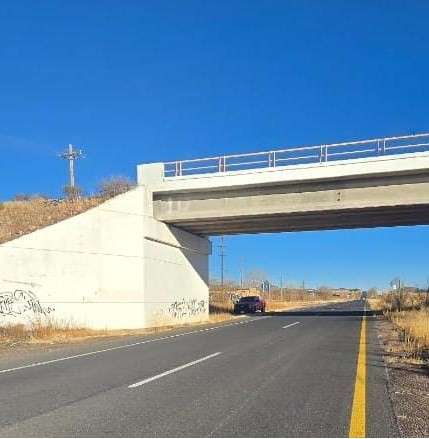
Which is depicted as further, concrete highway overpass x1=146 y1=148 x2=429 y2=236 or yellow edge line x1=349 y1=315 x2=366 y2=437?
concrete highway overpass x1=146 y1=148 x2=429 y2=236

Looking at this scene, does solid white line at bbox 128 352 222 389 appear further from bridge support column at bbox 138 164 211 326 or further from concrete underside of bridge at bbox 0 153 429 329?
bridge support column at bbox 138 164 211 326

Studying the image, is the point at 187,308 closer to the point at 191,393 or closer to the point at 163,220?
the point at 163,220

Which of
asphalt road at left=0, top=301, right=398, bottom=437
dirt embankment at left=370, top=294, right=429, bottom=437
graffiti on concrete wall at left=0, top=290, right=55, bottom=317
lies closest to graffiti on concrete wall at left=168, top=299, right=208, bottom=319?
graffiti on concrete wall at left=0, top=290, right=55, bottom=317

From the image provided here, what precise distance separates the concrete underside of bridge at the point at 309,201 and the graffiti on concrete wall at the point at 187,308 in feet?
13.7

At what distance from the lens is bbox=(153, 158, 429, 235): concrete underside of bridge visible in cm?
2366

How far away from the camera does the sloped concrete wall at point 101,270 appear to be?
21114 millimetres

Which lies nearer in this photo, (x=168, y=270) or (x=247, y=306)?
(x=168, y=270)

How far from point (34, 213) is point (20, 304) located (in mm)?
8604

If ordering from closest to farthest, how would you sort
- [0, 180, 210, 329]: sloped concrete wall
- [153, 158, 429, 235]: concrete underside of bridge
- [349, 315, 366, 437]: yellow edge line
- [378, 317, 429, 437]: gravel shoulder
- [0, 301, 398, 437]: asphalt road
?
[349, 315, 366, 437]: yellow edge line < [0, 301, 398, 437]: asphalt road < [378, 317, 429, 437]: gravel shoulder < [0, 180, 210, 329]: sloped concrete wall < [153, 158, 429, 235]: concrete underside of bridge

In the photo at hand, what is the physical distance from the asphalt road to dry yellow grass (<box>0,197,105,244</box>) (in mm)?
11093

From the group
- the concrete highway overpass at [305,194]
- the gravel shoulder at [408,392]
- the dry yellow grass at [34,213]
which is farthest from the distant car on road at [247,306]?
the gravel shoulder at [408,392]

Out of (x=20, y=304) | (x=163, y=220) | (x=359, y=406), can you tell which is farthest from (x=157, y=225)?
(x=359, y=406)

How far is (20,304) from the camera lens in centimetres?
2088

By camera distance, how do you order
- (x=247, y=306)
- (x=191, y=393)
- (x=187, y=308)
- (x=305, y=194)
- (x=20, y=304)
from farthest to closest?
(x=247, y=306) < (x=187, y=308) < (x=305, y=194) < (x=20, y=304) < (x=191, y=393)
